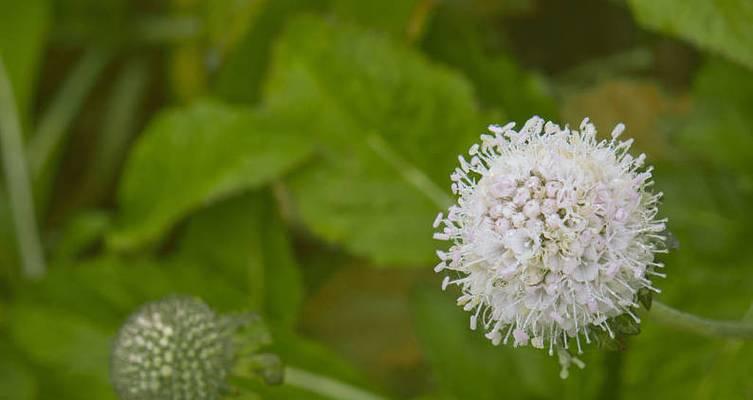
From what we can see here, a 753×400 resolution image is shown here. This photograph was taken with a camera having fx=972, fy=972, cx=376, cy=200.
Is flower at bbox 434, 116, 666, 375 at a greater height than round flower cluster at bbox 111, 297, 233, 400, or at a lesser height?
greater

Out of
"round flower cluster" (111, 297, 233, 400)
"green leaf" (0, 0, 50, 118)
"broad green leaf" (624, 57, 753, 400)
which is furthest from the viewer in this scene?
"green leaf" (0, 0, 50, 118)

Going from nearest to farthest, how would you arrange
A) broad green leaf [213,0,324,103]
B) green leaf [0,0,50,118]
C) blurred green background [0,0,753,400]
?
blurred green background [0,0,753,400] → broad green leaf [213,0,324,103] → green leaf [0,0,50,118]

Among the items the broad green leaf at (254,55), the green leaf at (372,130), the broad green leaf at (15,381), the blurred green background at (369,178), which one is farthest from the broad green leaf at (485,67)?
the broad green leaf at (15,381)

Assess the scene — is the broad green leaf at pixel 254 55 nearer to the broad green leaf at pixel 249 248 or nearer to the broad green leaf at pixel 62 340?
the broad green leaf at pixel 249 248

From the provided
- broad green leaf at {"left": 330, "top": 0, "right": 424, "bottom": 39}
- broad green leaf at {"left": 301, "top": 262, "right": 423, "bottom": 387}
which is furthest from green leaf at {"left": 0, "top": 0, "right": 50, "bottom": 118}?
broad green leaf at {"left": 301, "top": 262, "right": 423, "bottom": 387}

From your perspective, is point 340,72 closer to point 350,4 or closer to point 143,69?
point 350,4

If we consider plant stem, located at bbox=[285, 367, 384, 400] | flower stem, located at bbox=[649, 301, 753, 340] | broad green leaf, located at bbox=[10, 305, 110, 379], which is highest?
flower stem, located at bbox=[649, 301, 753, 340]

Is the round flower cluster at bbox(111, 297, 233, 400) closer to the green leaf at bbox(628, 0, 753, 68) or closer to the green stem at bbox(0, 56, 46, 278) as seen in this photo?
the green leaf at bbox(628, 0, 753, 68)

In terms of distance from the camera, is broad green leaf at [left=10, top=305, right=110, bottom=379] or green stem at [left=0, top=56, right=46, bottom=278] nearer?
broad green leaf at [left=10, top=305, right=110, bottom=379]
